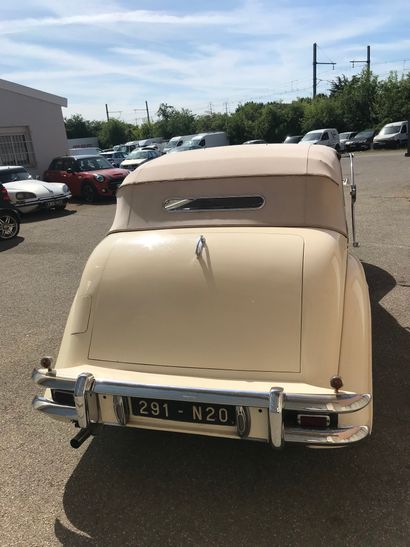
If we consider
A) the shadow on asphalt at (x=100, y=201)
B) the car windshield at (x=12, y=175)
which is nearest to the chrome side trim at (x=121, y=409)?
the car windshield at (x=12, y=175)

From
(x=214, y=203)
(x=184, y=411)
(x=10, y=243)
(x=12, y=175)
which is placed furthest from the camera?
(x=12, y=175)

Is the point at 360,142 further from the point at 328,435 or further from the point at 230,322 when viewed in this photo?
the point at 328,435

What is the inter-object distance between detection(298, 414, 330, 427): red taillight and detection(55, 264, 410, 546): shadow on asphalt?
514mm

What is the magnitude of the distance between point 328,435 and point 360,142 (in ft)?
112

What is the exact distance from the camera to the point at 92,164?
16.5 m

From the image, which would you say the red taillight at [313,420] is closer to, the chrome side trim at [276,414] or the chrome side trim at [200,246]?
the chrome side trim at [276,414]

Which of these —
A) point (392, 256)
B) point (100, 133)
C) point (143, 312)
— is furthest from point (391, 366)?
point (100, 133)

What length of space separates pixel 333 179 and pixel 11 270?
6233mm

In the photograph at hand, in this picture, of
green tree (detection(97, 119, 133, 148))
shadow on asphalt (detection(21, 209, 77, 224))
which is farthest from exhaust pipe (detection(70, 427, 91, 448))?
green tree (detection(97, 119, 133, 148))

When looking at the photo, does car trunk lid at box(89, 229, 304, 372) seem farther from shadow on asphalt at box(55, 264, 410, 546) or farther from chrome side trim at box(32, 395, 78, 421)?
shadow on asphalt at box(55, 264, 410, 546)

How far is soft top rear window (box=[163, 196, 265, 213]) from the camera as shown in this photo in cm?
318

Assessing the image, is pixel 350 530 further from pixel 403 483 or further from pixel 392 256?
pixel 392 256

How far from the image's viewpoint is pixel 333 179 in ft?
10.4

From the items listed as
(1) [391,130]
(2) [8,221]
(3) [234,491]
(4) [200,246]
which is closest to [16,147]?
(2) [8,221]
